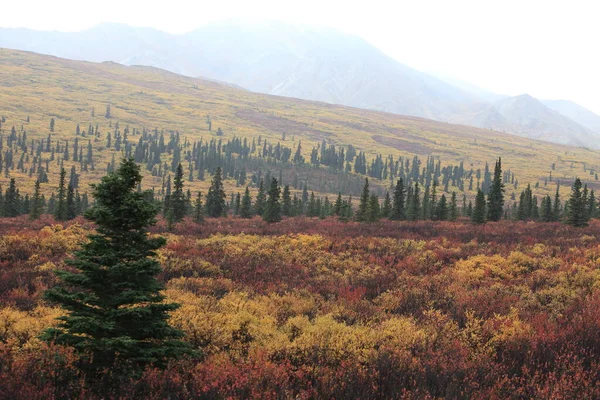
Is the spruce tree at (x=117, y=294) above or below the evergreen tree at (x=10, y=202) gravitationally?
above

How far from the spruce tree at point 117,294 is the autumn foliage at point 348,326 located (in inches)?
14.7

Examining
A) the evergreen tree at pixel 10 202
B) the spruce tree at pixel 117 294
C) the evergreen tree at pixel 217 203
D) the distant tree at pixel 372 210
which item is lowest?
the evergreen tree at pixel 10 202

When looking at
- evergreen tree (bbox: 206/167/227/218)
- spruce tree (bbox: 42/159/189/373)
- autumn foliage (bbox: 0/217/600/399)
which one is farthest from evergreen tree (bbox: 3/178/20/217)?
spruce tree (bbox: 42/159/189/373)

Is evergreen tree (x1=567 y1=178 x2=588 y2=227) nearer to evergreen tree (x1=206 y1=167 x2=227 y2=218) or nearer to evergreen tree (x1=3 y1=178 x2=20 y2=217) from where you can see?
evergreen tree (x1=206 y1=167 x2=227 y2=218)

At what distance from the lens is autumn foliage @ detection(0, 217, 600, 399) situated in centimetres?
620

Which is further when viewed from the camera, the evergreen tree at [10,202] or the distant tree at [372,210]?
the evergreen tree at [10,202]

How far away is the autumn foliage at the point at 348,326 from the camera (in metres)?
6.20

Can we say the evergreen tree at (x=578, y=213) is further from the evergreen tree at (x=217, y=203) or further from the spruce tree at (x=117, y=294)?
the evergreen tree at (x=217, y=203)

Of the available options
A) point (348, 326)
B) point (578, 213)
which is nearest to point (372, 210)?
point (578, 213)

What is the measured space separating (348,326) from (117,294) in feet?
16.6

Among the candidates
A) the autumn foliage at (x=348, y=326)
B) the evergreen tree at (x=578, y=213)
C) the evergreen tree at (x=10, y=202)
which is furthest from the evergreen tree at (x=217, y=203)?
the evergreen tree at (x=578, y=213)

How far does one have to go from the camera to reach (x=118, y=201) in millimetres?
7277

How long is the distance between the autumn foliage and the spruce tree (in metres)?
0.37

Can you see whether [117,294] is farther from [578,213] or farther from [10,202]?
[10,202]
